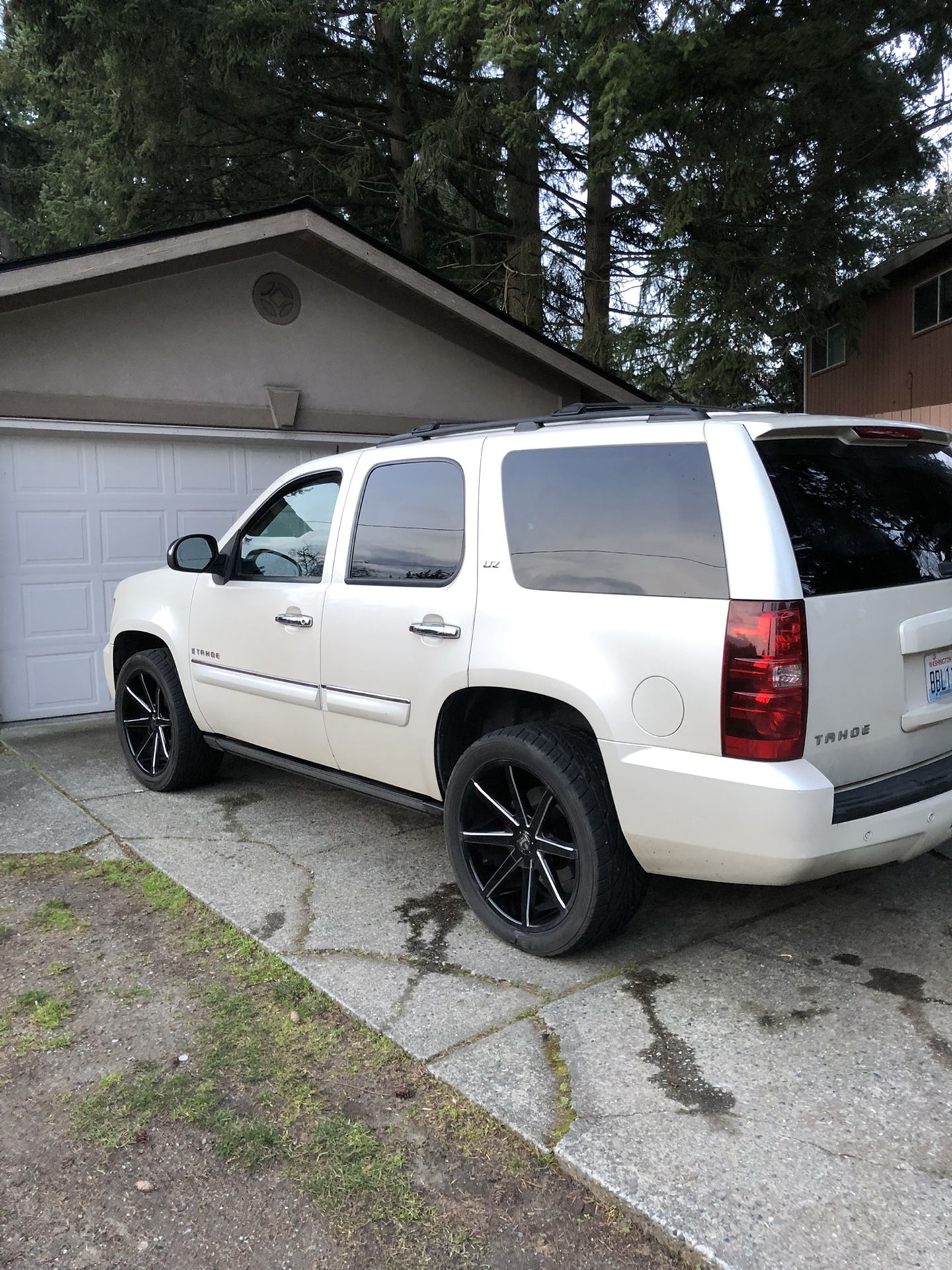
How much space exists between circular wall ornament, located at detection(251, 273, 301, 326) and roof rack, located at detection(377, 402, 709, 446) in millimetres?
4365

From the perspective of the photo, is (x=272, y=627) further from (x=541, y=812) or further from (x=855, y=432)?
(x=855, y=432)

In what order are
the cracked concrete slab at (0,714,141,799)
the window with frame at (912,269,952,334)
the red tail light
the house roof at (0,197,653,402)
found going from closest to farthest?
the red tail light, the cracked concrete slab at (0,714,141,799), the house roof at (0,197,653,402), the window with frame at (912,269,952,334)

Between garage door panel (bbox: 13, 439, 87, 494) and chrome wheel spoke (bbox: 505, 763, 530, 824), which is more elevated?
garage door panel (bbox: 13, 439, 87, 494)

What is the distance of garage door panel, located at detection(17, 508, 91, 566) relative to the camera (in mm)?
7832

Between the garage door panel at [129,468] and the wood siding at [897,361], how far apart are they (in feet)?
43.9

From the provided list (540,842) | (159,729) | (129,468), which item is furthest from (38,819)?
(129,468)

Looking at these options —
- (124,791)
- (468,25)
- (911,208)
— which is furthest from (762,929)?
(911,208)

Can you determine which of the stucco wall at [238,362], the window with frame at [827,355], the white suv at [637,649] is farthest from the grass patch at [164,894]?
the window with frame at [827,355]

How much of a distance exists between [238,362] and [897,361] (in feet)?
51.6

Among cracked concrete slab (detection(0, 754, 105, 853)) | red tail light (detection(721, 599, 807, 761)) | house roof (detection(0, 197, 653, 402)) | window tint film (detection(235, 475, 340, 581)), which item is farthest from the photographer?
house roof (detection(0, 197, 653, 402))

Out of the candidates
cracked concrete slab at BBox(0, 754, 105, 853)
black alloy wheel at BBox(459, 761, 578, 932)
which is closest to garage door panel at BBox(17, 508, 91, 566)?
cracked concrete slab at BBox(0, 754, 105, 853)

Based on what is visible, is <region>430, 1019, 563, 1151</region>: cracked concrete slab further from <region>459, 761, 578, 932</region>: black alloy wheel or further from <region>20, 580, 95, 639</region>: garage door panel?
<region>20, 580, 95, 639</region>: garage door panel

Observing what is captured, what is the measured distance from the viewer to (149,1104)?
297 centimetres

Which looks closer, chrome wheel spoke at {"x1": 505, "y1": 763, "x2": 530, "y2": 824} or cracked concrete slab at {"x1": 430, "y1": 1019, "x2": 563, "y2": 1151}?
cracked concrete slab at {"x1": 430, "y1": 1019, "x2": 563, "y2": 1151}
